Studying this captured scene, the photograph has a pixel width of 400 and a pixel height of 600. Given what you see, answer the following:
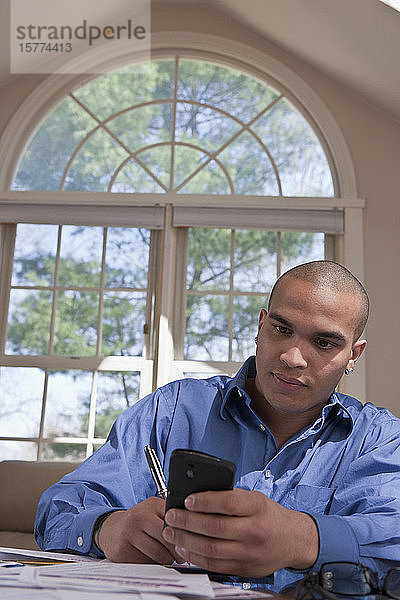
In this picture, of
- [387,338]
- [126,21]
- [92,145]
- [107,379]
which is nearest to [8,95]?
[92,145]

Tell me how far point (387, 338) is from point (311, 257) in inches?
26.6

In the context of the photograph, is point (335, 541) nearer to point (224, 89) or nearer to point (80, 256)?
point (80, 256)

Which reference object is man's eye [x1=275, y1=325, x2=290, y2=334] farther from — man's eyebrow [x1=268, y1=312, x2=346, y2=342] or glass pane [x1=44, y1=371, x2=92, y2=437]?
glass pane [x1=44, y1=371, x2=92, y2=437]

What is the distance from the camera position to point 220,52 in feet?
13.6

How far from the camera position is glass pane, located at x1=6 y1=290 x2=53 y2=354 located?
3.84 metres

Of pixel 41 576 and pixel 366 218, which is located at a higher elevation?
pixel 366 218

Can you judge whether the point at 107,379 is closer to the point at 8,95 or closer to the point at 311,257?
the point at 311,257

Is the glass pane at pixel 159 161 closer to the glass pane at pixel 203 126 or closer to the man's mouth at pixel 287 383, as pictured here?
the glass pane at pixel 203 126

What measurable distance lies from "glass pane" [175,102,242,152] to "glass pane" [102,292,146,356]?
1.07 m

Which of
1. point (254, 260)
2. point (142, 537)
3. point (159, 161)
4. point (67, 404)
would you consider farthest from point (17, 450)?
point (142, 537)

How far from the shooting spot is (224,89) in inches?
163

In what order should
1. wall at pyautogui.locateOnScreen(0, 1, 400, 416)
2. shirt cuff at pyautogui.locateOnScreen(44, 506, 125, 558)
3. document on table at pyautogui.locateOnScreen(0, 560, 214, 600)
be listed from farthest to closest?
1. wall at pyautogui.locateOnScreen(0, 1, 400, 416)
2. shirt cuff at pyautogui.locateOnScreen(44, 506, 125, 558)
3. document on table at pyautogui.locateOnScreen(0, 560, 214, 600)

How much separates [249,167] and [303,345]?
110 inches

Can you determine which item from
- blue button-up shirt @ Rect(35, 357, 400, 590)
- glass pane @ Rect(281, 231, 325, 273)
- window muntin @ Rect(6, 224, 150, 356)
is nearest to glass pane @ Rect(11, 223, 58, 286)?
window muntin @ Rect(6, 224, 150, 356)
